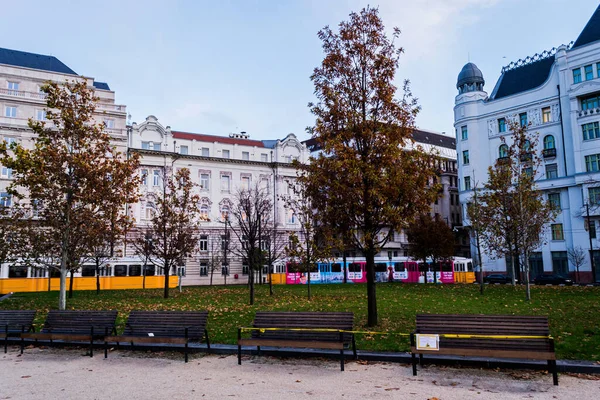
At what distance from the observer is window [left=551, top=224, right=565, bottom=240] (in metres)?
51.6

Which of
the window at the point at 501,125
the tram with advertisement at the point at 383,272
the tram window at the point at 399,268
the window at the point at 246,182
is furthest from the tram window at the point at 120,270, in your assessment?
the window at the point at 501,125

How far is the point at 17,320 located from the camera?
43.3 feet

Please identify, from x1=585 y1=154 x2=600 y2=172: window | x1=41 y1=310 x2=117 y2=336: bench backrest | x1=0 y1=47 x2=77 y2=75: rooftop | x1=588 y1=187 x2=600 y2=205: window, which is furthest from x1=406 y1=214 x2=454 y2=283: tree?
x1=0 y1=47 x2=77 y2=75: rooftop

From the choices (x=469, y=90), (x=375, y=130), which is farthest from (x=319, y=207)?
(x=469, y=90)

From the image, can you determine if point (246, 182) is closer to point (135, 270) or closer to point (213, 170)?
point (213, 170)

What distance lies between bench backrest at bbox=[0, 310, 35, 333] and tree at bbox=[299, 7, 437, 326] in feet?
27.4

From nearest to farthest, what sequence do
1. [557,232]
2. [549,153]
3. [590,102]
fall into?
1. [590,102]
2. [557,232]
3. [549,153]

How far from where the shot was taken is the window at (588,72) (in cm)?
4906

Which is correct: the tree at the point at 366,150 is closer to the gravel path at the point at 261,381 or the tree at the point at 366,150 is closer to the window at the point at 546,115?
the gravel path at the point at 261,381

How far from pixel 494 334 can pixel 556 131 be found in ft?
166

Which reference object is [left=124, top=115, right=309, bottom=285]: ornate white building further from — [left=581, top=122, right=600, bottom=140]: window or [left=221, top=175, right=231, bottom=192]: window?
[left=581, top=122, right=600, bottom=140]: window

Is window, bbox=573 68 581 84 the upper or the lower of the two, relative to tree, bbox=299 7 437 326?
upper

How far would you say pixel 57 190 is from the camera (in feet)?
65.0

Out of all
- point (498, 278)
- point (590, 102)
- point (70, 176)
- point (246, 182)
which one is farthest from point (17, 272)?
point (590, 102)
